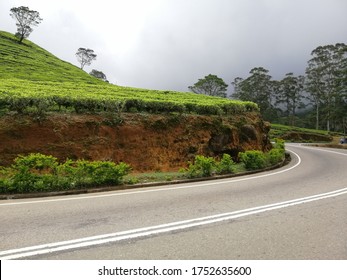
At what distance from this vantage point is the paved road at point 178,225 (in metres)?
4.22

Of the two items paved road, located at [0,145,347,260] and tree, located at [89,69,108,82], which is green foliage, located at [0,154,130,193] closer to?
paved road, located at [0,145,347,260]

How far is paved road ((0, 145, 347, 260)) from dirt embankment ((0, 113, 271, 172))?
516 cm

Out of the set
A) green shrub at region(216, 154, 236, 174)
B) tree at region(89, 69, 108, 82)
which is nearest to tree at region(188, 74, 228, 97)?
tree at region(89, 69, 108, 82)

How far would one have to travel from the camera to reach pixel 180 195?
26.5 ft

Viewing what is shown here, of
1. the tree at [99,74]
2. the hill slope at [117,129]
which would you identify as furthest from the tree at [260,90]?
the hill slope at [117,129]

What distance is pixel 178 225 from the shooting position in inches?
210

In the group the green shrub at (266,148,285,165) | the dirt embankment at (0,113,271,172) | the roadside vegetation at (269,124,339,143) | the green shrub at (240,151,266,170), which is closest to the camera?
the dirt embankment at (0,113,271,172)

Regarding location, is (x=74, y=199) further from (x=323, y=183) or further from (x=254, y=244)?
(x=323, y=183)

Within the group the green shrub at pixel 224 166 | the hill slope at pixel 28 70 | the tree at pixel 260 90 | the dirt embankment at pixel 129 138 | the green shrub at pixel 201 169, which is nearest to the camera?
the green shrub at pixel 201 169

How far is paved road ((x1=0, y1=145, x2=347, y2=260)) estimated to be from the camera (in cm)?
422

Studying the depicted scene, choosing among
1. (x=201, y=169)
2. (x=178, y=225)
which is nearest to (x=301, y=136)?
(x=201, y=169)

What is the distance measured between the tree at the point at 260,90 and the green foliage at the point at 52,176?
256 feet

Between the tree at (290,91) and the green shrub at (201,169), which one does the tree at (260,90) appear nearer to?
the tree at (290,91)
